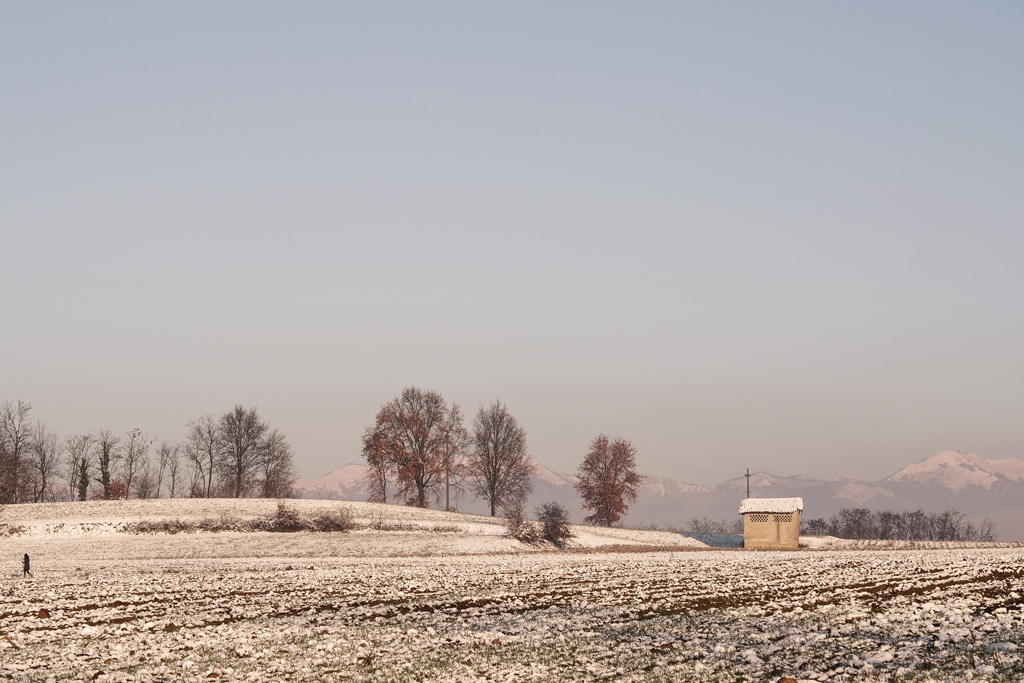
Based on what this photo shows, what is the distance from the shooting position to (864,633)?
16281mm

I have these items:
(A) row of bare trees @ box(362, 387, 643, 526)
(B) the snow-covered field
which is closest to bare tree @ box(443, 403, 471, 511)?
(A) row of bare trees @ box(362, 387, 643, 526)

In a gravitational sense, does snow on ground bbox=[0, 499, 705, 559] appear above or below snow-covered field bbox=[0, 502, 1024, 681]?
below

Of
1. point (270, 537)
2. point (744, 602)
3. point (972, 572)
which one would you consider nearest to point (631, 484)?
point (270, 537)

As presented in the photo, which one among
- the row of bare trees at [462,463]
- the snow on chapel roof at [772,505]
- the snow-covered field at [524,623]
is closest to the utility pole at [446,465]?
the row of bare trees at [462,463]

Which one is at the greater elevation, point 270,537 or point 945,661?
point 945,661

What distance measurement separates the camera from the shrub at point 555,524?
2462 inches

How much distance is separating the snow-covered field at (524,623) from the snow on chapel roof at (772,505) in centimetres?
3156

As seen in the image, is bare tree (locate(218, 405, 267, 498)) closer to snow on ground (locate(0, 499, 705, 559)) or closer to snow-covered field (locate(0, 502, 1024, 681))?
snow on ground (locate(0, 499, 705, 559))

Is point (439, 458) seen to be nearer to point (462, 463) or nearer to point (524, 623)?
point (462, 463)

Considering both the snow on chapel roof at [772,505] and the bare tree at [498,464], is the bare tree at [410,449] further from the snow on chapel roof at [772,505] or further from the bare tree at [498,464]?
the snow on chapel roof at [772,505]

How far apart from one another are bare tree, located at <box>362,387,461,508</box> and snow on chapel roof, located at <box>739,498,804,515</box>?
37.8 metres

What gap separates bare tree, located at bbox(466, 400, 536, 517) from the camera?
93.6 m

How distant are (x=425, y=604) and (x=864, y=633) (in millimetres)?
12388

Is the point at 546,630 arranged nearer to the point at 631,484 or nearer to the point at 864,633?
the point at 864,633
